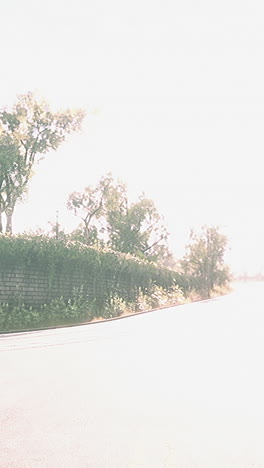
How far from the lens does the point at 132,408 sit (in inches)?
198

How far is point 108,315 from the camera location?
68.5ft

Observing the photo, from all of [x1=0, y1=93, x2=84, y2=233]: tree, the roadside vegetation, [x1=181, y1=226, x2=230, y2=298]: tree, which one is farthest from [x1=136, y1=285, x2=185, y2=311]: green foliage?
[x1=181, y1=226, x2=230, y2=298]: tree

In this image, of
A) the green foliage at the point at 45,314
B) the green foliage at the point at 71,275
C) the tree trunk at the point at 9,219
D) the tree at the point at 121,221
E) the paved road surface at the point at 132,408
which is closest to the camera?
the paved road surface at the point at 132,408

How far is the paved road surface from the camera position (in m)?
3.61

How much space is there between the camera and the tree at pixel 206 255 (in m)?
56.8

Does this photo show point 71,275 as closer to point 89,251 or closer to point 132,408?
point 89,251

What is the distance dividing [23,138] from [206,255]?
33.6 metres

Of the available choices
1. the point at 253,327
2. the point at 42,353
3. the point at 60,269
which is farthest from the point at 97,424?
the point at 60,269

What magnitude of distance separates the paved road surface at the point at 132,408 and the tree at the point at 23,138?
22.1 meters

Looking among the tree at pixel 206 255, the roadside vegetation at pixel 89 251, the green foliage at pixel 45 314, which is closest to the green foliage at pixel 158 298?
the roadside vegetation at pixel 89 251

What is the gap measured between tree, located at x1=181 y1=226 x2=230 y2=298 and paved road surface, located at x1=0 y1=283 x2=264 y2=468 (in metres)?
46.4

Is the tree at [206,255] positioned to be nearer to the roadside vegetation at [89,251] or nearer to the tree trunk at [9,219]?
the roadside vegetation at [89,251]

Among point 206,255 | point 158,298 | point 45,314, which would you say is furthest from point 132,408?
point 206,255

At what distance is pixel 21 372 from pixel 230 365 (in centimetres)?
370
